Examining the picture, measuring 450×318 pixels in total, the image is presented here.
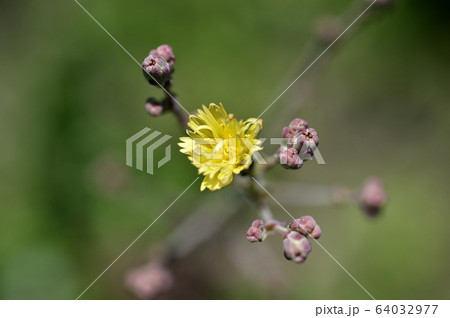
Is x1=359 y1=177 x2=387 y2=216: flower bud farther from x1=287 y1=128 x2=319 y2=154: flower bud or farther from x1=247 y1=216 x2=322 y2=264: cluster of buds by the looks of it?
x1=287 y1=128 x2=319 y2=154: flower bud

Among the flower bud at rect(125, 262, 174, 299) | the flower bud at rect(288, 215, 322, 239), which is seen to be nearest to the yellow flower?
the flower bud at rect(288, 215, 322, 239)

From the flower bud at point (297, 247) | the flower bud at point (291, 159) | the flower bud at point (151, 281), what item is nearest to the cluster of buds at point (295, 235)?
the flower bud at point (297, 247)

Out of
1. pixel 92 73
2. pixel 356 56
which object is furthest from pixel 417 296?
pixel 92 73

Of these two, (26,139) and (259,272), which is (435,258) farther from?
(26,139)

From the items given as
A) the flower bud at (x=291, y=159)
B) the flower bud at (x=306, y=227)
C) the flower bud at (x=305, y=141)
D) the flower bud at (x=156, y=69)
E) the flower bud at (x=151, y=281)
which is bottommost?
the flower bud at (x=151, y=281)

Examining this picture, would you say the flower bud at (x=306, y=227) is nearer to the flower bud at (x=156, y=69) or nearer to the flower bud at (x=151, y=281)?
the flower bud at (x=156, y=69)

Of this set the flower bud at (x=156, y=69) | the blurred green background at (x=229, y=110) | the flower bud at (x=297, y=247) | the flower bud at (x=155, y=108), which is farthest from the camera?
the blurred green background at (x=229, y=110)

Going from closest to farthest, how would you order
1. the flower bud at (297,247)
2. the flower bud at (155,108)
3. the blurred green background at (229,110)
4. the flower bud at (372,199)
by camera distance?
the flower bud at (297,247), the flower bud at (155,108), the flower bud at (372,199), the blurred green background at (229,110)
